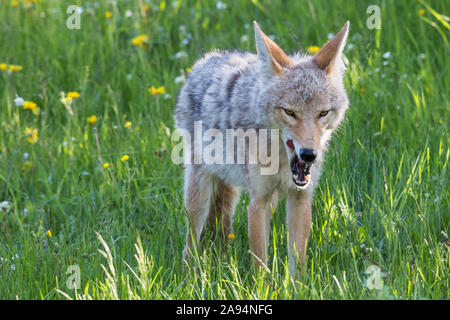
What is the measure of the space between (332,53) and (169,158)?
199 cm

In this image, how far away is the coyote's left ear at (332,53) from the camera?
4.45 metres

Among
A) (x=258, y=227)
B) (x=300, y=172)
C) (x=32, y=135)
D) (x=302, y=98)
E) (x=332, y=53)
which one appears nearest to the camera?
(x=302, y=98)

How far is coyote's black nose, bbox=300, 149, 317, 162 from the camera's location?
3951 mm

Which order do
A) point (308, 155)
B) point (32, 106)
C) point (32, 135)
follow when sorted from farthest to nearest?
1. point (32, 106)
2. point (32, 135)
3. point (308, 155)

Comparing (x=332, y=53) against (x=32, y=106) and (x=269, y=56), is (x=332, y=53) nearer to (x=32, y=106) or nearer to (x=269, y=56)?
(x=269, y=56)

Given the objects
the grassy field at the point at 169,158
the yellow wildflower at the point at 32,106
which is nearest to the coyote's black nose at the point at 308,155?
the grassy field at the point at 169,158

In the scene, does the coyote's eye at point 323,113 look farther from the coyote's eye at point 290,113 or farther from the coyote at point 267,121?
the coyote's eye at point 290,113

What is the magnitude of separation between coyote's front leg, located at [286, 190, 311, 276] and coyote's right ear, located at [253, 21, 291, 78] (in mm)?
857

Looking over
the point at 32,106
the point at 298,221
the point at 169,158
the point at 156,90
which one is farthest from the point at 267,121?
the point at 32,106

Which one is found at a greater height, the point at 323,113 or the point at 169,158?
the point at 323,113

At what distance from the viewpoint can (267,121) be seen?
14.3ft

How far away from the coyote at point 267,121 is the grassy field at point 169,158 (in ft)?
0.60

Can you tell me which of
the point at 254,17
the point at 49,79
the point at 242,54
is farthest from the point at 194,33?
the point at 242,54
